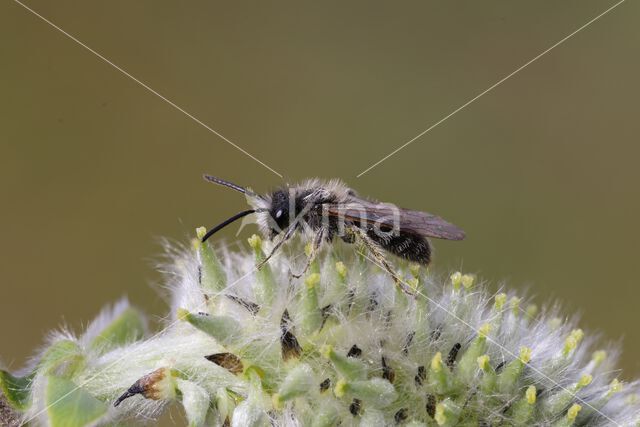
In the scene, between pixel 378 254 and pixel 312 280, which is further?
pixel 378 254

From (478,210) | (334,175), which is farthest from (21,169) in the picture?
(478,210)

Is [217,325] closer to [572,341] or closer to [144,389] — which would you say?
[144,389]

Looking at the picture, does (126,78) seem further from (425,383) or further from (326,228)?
(425,383)

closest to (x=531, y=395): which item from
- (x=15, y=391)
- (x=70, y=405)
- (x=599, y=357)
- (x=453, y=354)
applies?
(x=453, y=354)

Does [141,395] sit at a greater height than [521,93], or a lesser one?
lesser

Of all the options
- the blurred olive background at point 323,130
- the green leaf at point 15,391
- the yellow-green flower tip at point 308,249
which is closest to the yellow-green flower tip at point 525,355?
the yellow-green flower tip at point 308,249

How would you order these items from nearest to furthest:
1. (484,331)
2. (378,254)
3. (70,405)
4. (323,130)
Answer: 1. (70,405)
2. (484,331)
3. (378,254)
4. (323,130)

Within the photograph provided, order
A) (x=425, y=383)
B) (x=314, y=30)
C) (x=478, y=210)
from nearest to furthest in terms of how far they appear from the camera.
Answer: (x=425, y=383), (x=478, y=210), (x=314, y=30)
